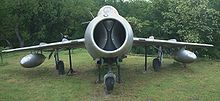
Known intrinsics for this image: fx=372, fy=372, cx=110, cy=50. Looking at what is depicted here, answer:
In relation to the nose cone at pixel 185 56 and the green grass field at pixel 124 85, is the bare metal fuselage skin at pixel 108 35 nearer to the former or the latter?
the green grass field at pixel 124 85

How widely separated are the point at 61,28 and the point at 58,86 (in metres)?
22.7

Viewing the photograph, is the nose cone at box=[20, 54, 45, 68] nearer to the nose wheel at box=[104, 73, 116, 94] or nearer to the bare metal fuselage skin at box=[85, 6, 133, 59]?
the bare metal fuselage skin at box=[85, 6, 133, 59]

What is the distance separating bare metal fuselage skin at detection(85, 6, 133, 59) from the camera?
11570 mm

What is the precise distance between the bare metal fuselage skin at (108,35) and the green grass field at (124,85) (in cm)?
150

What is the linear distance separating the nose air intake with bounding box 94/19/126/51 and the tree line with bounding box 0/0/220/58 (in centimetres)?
783

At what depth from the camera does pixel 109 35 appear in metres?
13.0

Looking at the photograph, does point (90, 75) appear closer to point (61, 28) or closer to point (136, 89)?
point (136, 89)

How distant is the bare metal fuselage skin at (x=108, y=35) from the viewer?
38.0 ft

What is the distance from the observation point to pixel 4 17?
31484 mm

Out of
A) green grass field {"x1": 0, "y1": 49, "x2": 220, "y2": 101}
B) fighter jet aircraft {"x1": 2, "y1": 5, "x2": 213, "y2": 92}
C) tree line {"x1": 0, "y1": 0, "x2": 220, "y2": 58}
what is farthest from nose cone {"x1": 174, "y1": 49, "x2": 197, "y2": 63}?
tree line {"x1": 0, "y1": 0, "x2": 220, "y2": 58}

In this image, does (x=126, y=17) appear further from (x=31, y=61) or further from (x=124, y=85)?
(x=124, y=85)

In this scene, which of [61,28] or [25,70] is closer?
[25,70]

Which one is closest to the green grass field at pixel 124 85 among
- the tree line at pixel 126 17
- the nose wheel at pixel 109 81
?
the nose wheel at pixel 109 81

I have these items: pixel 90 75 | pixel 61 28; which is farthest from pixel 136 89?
pixel 61 28
